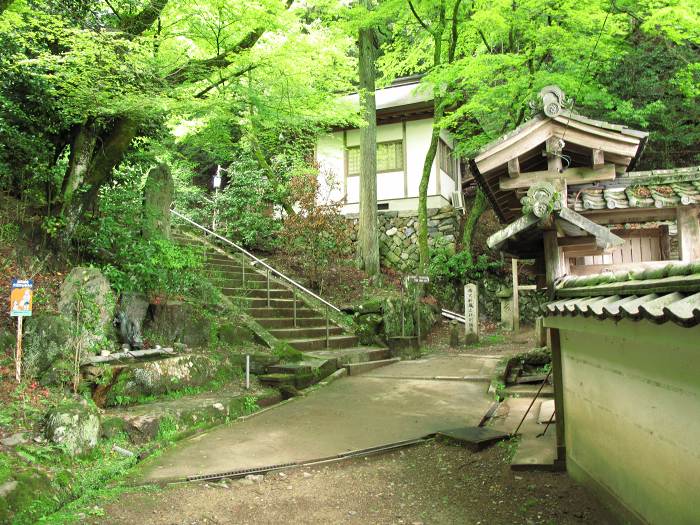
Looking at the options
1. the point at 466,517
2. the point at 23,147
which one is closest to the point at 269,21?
the point at 23,147

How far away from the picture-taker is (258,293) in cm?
1341

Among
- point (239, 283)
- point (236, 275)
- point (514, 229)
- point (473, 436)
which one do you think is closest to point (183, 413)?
point (473, 436)

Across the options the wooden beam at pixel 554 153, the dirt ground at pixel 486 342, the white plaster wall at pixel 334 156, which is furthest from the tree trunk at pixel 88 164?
the white plaster wall at pixel 334 156

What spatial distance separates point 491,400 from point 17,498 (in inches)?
265

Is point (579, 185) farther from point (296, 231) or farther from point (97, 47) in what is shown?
point (296, 231)

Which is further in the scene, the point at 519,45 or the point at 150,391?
the point at 519,45

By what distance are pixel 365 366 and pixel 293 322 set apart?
2335mm

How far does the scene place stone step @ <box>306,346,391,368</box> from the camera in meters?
10.9

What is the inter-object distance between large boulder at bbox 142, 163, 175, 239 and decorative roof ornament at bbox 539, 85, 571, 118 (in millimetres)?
7740

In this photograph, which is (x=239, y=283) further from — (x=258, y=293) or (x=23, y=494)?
(x=23, y=494)

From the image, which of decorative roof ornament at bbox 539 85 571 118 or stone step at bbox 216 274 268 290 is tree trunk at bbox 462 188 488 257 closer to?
stone step at bbox 216 274 268 290

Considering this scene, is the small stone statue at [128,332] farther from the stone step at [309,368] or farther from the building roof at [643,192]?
the building roof at [643,192]

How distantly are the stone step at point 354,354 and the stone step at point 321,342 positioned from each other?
0.70 ft

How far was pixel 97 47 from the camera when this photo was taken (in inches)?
297
